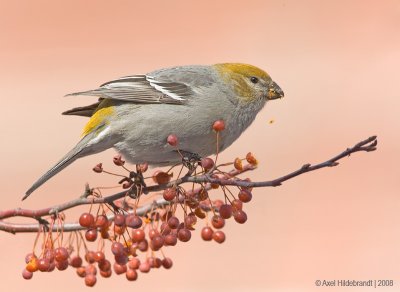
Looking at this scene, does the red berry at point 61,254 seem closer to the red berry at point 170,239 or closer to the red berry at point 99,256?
the red berry at point 99,256

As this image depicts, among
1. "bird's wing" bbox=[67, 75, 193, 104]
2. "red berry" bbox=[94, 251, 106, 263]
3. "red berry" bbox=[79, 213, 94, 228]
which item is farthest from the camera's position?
"bird's wing" bbox=[67, 75, 193, 104]

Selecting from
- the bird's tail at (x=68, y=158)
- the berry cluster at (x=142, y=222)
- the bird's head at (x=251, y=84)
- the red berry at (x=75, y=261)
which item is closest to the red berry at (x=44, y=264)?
the berry cluster at (x=142, y=222)

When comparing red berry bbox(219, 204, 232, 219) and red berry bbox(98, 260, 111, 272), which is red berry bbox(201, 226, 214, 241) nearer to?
red berry bbox(219, 204, 232, 219)

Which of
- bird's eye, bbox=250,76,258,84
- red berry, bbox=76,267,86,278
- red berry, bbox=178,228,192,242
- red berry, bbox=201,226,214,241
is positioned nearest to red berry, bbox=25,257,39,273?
red berry, bbox=76,267,86,278

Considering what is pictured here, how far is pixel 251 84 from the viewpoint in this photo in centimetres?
344

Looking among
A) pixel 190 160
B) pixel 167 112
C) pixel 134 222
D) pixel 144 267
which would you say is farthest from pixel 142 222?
pixel 167 112

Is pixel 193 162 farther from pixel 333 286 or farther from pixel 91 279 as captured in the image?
pixel 333 286

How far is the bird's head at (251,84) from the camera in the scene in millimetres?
3400

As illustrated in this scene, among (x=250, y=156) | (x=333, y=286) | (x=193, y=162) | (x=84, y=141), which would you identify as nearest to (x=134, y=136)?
(x=84, y=141)

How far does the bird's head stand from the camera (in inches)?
134

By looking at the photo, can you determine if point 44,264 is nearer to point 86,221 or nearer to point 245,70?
point 86,221

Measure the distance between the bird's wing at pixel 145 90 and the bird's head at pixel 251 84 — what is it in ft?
0.91

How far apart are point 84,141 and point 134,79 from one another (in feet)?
1.53

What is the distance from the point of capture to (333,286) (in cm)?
434
